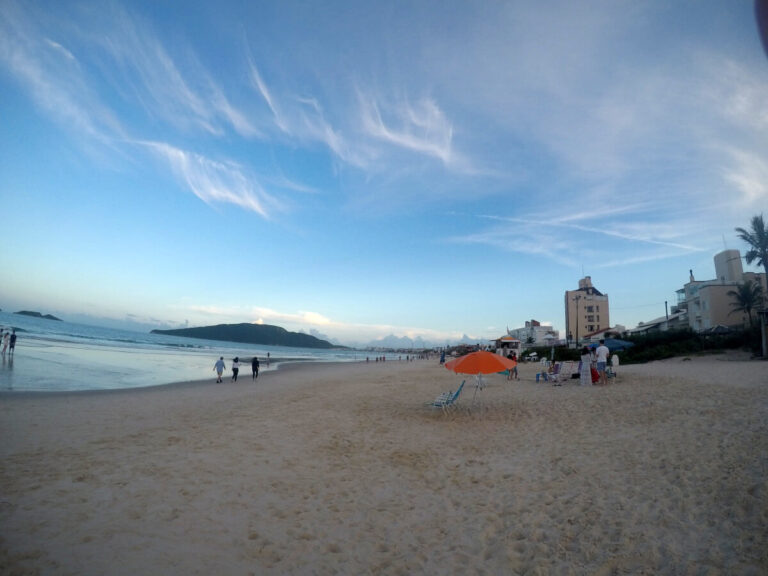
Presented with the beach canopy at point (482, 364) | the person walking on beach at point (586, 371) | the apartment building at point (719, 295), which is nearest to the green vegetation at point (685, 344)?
the apartment building at point (719, 295)

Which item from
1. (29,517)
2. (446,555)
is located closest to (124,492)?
(29,517)

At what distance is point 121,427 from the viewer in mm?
9008

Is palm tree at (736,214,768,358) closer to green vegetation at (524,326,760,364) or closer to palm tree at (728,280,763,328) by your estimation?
palm tree at (728,280,763,328)

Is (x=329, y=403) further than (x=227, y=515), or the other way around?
(x=329, y=403)

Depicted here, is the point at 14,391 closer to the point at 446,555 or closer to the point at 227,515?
the point at 227,515

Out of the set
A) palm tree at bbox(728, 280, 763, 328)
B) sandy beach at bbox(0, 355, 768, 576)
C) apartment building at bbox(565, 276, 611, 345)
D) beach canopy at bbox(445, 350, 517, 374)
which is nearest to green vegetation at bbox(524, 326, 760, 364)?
palm tree at bbox(728, 280, 763, 328)

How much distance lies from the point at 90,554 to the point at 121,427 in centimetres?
623

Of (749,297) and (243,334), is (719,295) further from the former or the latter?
(243,334)

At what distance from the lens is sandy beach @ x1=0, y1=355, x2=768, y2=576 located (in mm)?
3736

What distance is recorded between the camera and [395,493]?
5.54 m

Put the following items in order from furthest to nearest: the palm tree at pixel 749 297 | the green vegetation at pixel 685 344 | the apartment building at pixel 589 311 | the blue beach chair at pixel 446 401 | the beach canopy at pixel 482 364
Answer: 1. the apartment building at pixel 589 311
2. the palm tree at pixel 749 297
3. the green vegetation at pixel 685 344
4. the blue beach chair at pixel 446 401
5. the beach canopy at pixel 482 364

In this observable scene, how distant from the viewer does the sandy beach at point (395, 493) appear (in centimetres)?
374

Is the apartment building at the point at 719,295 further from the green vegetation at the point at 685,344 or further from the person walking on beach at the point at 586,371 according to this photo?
the person walking on beach at the point at 586,371

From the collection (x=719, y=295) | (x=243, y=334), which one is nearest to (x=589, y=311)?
(x=719, y=295)
